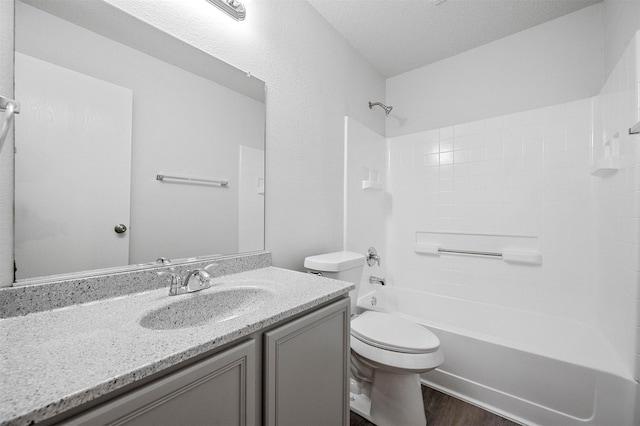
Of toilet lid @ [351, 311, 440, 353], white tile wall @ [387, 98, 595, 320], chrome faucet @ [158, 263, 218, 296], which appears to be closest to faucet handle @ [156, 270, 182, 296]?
chrome faucet @ [158, 263, 218, 296]

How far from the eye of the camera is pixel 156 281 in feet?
3.10

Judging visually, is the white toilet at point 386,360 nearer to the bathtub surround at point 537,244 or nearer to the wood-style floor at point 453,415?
the wood-style floor at point 453,415

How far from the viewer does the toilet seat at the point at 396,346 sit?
1.25 meters

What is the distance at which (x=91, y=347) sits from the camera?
535 mm

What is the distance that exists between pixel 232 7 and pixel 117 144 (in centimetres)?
78

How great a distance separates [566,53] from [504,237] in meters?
1.33

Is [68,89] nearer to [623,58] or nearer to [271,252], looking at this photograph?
[271,252]

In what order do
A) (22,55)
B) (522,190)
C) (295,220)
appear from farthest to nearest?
1. (522,190)
2. (295,220)
3. (22,55)

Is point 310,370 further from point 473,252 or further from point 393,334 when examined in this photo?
point 473,252

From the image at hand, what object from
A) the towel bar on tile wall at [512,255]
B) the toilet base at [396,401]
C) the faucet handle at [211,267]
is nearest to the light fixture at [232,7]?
the faucet handle at [211,267]

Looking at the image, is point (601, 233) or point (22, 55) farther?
point (601, 233)

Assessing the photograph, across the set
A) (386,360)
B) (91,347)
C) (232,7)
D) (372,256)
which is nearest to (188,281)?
(91,347)

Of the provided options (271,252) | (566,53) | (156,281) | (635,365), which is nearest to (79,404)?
(156,281)

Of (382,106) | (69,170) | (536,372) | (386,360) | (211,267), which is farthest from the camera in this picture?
(382,106)
